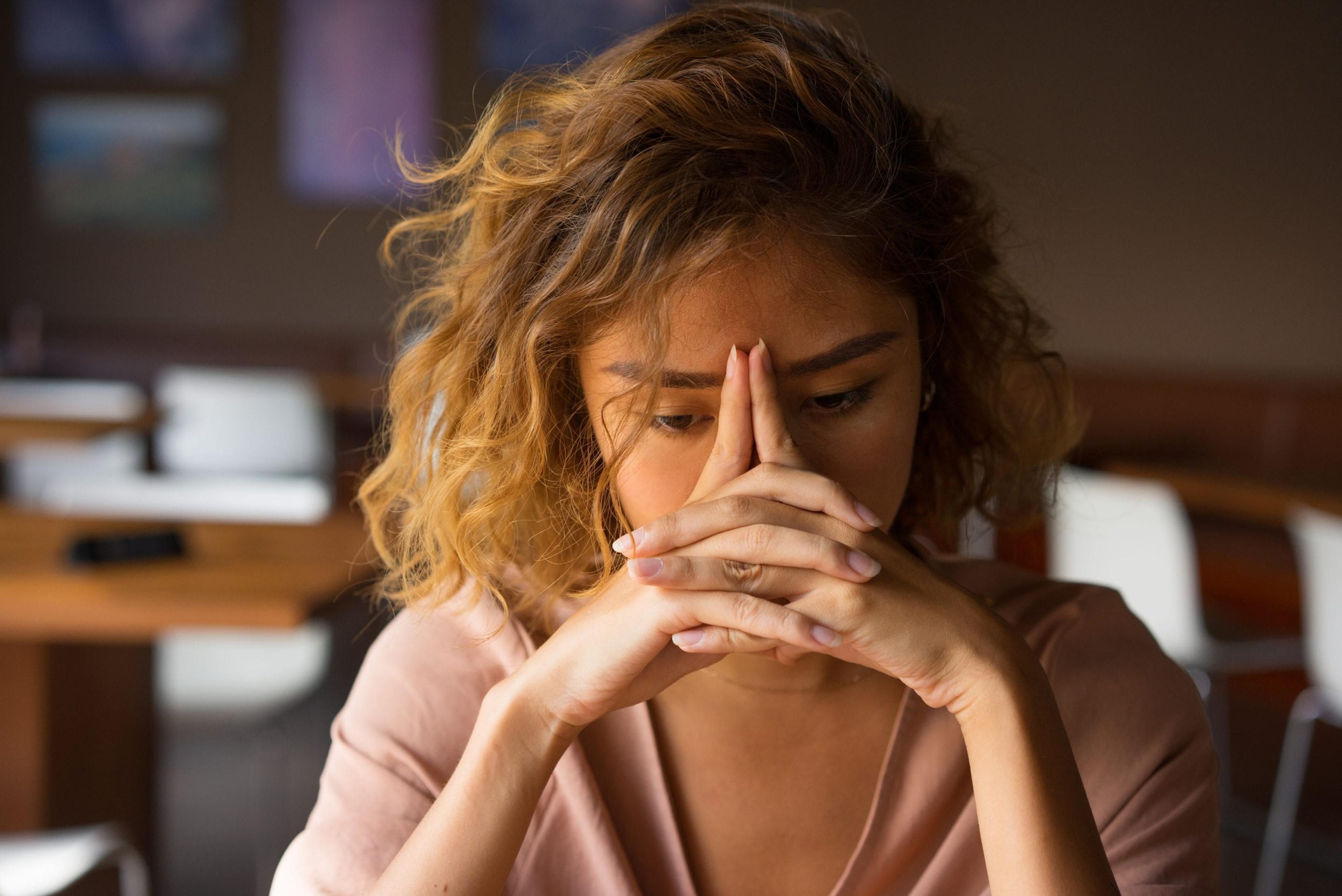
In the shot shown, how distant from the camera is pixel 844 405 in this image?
3.41 feet

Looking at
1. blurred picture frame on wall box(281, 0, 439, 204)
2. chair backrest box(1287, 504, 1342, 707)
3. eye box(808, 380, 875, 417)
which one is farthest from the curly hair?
blurred picture frame on wall box(281, 0, 439, 204)

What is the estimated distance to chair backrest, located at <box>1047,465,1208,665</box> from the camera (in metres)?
2.81

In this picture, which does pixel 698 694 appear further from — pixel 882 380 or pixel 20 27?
pixel 20 27

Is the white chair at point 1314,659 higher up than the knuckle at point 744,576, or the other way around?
the knuckle at point 744,576

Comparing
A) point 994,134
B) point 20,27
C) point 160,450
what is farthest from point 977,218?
point 20,27

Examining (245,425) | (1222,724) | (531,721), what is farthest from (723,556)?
(245,425)

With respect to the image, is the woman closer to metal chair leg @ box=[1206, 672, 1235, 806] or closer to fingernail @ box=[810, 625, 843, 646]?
fingernail @ box=[810, 625, 843, 646]

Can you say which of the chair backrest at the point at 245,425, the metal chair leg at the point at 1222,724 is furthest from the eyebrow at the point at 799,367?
the chair backrest at the point at 245,425

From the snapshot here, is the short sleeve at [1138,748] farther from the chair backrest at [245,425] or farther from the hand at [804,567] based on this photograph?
the chair backrest at [245,425]

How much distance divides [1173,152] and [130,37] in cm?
540

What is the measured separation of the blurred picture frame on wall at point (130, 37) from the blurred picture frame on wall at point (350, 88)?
35 cm

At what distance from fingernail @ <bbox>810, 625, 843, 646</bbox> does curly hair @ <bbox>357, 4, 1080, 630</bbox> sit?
0.79 ft

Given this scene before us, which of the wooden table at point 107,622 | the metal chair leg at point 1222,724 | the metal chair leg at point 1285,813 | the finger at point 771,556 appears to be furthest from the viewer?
the metal chair leg at point 1222,724

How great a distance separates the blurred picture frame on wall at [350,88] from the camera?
20.3 ft
